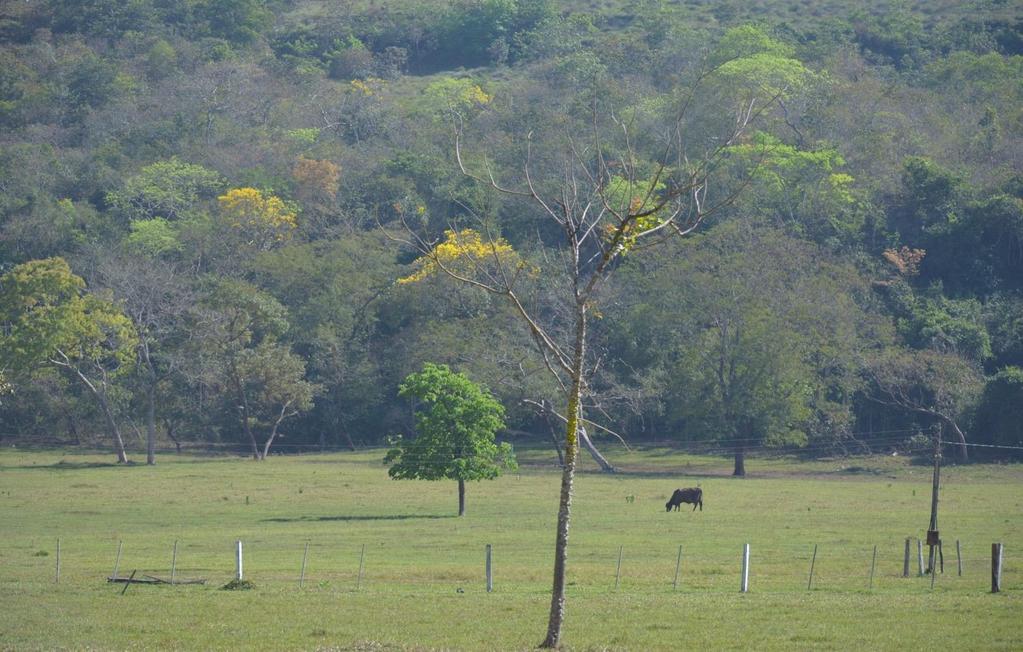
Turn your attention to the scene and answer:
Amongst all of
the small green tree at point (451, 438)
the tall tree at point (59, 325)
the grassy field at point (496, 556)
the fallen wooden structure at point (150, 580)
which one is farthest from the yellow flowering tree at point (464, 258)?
the fallen wooden structure at point (150, 580)

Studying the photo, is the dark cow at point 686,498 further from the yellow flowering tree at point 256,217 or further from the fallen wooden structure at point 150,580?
the yellow flowering tree at point 256,217

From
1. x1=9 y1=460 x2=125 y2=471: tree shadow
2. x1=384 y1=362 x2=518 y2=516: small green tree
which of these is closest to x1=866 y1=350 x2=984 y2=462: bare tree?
x1=384 y1=362 x2=518 y2=516: small green tree

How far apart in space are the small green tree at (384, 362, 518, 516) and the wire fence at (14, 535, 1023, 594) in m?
10.5

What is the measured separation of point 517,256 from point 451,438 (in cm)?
2638

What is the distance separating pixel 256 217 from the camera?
95750mm

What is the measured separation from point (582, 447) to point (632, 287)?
11.3m

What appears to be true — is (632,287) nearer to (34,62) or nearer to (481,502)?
(481,502)

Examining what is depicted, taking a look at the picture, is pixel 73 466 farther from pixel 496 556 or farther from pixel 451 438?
pixel 496 556

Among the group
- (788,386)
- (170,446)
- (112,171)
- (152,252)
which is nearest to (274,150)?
(112,171)

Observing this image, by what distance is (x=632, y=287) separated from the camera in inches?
3322

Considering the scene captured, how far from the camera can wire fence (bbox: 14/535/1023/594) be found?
100 ft

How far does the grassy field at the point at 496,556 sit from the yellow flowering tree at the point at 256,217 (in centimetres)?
2675

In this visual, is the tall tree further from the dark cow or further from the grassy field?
the dark cow

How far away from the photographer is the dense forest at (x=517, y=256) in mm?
74062
